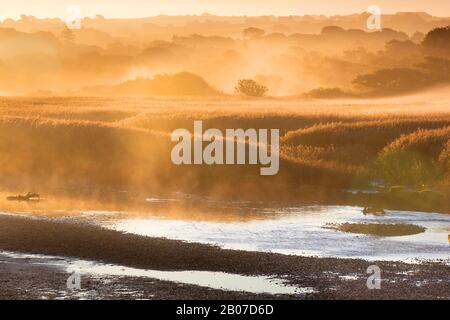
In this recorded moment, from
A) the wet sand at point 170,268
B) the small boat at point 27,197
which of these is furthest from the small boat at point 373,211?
the small boat at point 27,197

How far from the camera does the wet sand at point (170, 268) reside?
26094 millimetres

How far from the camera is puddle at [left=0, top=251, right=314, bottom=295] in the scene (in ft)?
88.0

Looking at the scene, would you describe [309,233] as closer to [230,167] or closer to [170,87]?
[230,167]

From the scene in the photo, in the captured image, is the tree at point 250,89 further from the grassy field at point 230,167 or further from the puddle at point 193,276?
the puddle at point 193,276

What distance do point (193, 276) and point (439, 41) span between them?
123m

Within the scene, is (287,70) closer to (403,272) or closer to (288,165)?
(288,165)

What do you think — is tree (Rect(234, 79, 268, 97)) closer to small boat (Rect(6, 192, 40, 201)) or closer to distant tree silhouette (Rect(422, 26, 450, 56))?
distant tree silhouette (Rect(422, 26, 450, 56))

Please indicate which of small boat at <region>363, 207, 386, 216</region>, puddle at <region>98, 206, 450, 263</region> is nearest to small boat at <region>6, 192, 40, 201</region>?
puddle at <region>98, 206, 450, 263</region>

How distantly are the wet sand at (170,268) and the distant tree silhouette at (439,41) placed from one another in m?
112

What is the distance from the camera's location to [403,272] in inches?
1154

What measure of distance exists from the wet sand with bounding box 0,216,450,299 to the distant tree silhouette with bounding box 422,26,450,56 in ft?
368

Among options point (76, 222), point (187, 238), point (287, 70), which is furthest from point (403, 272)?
point (287, 70)

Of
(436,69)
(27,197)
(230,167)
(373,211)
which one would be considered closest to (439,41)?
(436,69)

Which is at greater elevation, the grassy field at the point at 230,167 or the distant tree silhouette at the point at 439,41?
the distant tree silhouette at the point at 439,41
